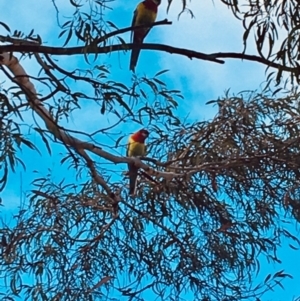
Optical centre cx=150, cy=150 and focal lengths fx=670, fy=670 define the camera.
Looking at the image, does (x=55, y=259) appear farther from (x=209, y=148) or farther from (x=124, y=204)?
(x=209, y=148)

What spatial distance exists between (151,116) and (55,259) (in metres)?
0.74

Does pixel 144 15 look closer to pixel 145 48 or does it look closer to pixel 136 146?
pixel 136 146

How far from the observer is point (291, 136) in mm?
2721

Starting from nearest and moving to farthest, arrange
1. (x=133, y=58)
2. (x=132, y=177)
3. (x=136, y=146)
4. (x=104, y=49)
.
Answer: (x=104, y=49), (x=133, y=58), (x=132, y=177), (x=136, y=146)

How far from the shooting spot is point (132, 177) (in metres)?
2.74

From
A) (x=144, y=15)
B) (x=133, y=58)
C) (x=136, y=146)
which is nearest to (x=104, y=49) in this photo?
(x=133, y=58)

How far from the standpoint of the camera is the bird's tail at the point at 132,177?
2.68 metres

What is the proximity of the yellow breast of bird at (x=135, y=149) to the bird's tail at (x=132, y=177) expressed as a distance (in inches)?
5.8

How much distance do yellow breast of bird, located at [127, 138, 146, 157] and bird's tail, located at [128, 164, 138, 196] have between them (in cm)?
15

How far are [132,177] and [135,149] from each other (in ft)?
0.56

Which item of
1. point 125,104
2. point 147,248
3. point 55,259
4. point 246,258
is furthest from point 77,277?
point 125,104

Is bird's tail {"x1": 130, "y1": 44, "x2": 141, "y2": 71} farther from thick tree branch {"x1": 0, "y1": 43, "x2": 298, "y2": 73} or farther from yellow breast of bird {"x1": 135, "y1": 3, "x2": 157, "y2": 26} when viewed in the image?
thick tree branch {"x1": 0, "y1": 43, "x2": 298, "y2": 73}

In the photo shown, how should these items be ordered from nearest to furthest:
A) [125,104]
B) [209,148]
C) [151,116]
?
[125,104] < [151,116] < [209,148]

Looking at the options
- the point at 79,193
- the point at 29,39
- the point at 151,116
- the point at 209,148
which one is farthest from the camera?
the point at 79,193
